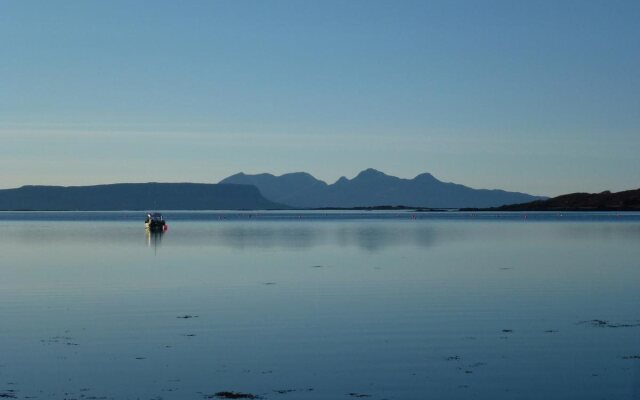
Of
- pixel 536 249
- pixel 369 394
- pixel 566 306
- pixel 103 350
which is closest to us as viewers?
pixel 369 394

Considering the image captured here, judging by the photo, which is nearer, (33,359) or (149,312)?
(33,359)

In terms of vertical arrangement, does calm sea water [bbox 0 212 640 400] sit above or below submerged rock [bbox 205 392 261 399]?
above

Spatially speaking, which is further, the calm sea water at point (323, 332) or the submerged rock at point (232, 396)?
the calm sea water at point (323, 332)

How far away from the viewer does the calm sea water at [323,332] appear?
16344 mm

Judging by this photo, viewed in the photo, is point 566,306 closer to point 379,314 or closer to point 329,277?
point 379,314

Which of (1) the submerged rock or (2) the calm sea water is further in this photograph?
(2) the calm sea water

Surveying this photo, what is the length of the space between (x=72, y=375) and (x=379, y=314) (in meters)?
11.3

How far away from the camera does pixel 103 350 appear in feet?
65.8

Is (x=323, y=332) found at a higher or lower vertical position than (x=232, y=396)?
higher

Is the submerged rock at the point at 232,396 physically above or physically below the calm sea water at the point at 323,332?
below

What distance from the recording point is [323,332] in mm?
22672

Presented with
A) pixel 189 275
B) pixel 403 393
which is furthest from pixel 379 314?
pixel 189 275

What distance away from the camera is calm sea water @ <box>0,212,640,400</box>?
1634 centimetres

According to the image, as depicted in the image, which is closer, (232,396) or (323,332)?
(232,396)
